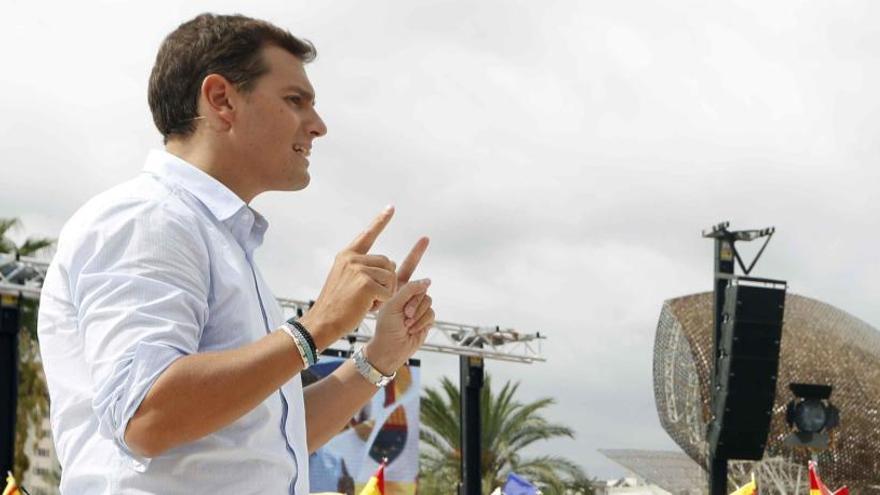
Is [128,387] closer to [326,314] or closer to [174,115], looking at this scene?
[326,314]

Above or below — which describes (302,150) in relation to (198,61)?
below

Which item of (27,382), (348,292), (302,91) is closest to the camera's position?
(348,292)

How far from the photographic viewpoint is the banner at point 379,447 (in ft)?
63.3

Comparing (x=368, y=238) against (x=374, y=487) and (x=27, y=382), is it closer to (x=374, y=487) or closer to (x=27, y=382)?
(x=374, y=487)

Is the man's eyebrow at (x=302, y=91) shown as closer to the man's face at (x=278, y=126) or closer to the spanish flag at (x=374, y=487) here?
the man's face at (x=278, y=126)

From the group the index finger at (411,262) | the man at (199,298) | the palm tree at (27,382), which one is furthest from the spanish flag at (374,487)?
the palm tree at (27,382)

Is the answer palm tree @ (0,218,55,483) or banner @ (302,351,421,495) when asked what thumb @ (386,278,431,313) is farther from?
palm tree @ (0,218,55,483)

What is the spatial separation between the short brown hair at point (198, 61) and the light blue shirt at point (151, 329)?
12 centimetres

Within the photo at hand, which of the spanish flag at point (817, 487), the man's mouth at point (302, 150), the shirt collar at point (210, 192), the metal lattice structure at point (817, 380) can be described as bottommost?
the spanish flag at point (817, 487)

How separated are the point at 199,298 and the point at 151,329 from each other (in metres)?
0.10

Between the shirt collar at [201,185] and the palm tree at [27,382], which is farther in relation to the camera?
the palm tree at [27,382]

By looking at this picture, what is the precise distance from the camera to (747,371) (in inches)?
619

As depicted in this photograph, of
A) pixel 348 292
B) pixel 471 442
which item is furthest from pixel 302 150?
pixel 471 442

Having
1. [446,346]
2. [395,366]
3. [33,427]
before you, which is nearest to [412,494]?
[446,346]
